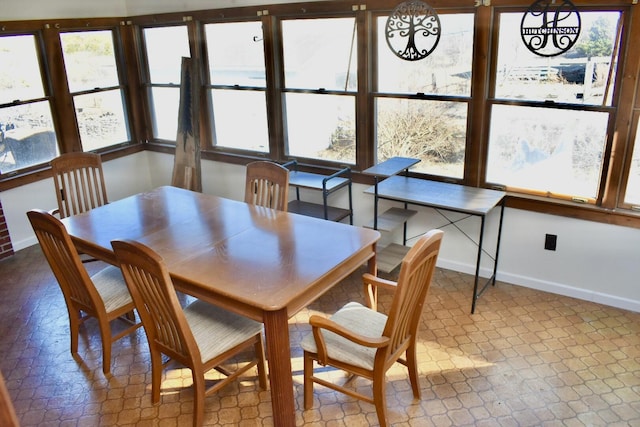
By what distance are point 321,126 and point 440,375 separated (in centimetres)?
228

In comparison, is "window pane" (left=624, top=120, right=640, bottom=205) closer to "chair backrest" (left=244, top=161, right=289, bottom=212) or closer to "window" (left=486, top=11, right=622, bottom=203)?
"window" (left=486, top=11, right=622, bottom=203)

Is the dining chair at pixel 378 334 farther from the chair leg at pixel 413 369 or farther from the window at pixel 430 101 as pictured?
the window at pixel 430 101

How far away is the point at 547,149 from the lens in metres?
3.45

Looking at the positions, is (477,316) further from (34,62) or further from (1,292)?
(34,62)

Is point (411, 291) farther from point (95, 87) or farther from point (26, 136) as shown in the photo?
point (95, 87)

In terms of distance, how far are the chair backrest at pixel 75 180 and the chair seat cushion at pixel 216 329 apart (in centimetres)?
161

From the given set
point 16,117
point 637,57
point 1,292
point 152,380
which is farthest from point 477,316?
point 16,117

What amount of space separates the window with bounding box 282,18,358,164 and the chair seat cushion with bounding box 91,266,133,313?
78.4 inches

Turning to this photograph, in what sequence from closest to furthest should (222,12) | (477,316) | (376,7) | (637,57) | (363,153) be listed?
(637,57)
(477,316)
(376,7)
(363,153)
(222,12)

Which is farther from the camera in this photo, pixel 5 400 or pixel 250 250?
pixel 250 250

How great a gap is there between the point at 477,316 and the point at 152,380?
2.00 metres

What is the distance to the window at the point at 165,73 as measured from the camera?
4.95 meters

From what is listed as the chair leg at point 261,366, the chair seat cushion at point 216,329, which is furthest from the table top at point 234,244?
the chair leg at point 261,366

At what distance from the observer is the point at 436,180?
3.88 meters
